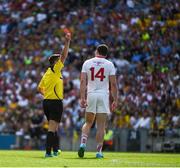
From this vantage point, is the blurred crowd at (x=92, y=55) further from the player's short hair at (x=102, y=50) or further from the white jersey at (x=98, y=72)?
the player's short hair at (x=102, y=50)

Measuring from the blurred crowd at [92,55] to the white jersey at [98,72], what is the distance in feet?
29.9

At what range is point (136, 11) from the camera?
1180 inches

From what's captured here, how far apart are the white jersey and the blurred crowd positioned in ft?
29.9

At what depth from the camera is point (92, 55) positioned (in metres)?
28.5

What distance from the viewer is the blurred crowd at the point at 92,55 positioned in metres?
24.7

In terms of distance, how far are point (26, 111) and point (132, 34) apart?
18.0ft

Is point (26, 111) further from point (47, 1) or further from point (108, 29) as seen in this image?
point (47, 1)

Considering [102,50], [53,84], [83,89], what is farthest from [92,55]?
[83,89]

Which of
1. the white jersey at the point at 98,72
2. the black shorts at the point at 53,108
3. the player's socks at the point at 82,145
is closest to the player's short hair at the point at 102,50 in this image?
the white jersey at the point at 98,72

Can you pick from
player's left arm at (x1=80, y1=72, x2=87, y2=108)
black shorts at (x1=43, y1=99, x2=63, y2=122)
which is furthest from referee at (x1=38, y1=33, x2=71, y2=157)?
player's left arm at (x1=80, y1=72, x2=87, y2=108)

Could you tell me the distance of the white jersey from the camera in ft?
45.0

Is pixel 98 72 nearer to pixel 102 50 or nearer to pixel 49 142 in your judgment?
pixel 102 50

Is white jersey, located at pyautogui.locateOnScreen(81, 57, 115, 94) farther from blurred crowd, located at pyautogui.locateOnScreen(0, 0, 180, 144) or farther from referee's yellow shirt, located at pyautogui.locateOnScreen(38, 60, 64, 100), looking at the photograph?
blurred crowd, located at pyautogui.locateOnScreen(0, 0, 180, 144)

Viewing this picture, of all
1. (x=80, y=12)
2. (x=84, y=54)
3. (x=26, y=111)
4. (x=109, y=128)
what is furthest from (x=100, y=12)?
(x=109, y=128)
